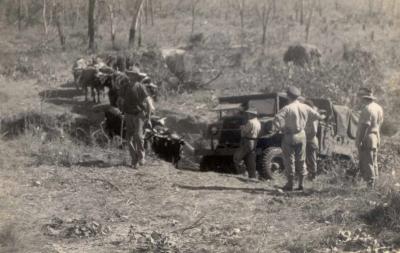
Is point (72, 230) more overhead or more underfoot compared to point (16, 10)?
more underfoot

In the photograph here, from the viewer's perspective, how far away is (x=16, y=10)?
1341 inches

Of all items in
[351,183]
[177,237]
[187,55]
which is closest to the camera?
[177,237]

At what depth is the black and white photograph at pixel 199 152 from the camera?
310 inches

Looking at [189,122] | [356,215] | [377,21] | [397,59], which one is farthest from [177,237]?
[377,21]

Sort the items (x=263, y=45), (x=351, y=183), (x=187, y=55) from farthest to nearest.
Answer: (x=263, y=45)
(x=187, y=55)
(x=351, y=183)

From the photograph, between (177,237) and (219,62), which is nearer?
(177,237)

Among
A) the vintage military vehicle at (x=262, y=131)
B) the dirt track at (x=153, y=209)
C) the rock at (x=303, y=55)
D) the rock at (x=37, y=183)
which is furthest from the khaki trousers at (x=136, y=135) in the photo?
the rock at (x=303, y=55)

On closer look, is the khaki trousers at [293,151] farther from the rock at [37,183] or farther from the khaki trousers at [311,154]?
the rock at [37,183]

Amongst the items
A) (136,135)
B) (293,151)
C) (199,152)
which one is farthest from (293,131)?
(199,152)

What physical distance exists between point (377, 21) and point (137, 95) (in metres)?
25.0

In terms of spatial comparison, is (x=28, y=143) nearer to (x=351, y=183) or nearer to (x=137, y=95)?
(x=137, y=95)

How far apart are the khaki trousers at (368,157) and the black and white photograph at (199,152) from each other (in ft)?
0.07

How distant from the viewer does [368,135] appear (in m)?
10.3

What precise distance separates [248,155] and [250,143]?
26 cm
